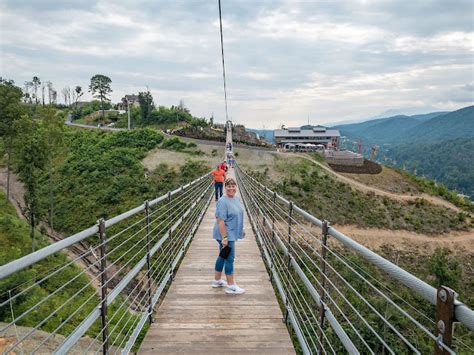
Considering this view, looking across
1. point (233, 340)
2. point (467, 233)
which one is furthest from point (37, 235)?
point (467, 233)

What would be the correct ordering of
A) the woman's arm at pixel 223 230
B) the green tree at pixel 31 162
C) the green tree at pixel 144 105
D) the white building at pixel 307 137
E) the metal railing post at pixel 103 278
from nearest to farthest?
the metal railing post at pixel 103 278, the woman's arm at pixel 223 230, the green tree at pixel 31 162, the green tree at pixel 144 105, the white building at pixel 307 137

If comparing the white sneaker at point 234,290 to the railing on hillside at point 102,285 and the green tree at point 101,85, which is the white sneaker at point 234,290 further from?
the green tree at point 101,85

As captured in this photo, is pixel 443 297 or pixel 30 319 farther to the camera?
pixel 30 319

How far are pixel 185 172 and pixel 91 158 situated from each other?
11.9 meters

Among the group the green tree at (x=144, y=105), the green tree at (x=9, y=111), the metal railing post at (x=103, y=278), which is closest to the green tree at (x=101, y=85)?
the green tree at (x=144, y=105)

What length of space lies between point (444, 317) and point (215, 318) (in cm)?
311

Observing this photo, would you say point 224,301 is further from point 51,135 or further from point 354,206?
point 354,206

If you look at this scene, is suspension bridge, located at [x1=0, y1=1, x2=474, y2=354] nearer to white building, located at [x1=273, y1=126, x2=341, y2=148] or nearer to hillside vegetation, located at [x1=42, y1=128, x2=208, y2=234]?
hillside vegetation, located at [x1=42, y1=128, x2=208, y2=234]

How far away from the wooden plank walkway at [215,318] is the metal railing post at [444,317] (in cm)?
235

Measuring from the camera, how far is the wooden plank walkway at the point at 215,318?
3432 mm

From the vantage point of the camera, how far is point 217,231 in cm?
481

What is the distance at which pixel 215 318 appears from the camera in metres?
4.02

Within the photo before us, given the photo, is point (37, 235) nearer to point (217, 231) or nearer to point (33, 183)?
point (33, 183)

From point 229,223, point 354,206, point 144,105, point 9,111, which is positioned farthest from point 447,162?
point 229,223
